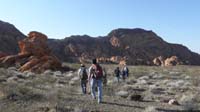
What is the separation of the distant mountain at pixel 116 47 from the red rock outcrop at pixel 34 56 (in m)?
42.7

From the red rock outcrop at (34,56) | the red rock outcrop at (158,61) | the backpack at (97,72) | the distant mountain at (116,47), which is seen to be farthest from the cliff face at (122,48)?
the backpack at (97,72)

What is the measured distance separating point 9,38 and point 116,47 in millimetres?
48181

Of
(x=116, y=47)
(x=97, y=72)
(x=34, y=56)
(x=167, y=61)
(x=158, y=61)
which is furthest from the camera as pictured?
(x=116, y=47)

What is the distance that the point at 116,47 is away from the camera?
142 metres

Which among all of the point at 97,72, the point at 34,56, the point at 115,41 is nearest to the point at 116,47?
the point at 115,41

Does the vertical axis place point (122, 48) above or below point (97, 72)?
above

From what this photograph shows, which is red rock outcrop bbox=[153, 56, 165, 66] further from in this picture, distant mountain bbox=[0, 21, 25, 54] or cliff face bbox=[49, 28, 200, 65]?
distant mountain bbox=[0, 21, 25, 54]

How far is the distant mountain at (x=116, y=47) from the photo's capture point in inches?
4625

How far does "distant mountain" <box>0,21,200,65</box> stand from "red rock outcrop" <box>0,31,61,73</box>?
42.7m

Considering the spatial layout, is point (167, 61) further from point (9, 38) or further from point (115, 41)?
point (9, 38)

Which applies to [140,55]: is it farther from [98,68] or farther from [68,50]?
[98,68]

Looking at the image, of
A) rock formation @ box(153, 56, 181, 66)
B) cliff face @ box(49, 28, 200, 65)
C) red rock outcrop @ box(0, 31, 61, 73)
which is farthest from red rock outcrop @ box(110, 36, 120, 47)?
red rock outcrop @ box(0, 31, 61, 73)

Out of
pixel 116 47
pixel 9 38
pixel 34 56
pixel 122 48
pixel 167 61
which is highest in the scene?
pixel 9 38

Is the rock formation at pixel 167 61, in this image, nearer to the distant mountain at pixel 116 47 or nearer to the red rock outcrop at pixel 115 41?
the distant mountain at pixel 116 47
